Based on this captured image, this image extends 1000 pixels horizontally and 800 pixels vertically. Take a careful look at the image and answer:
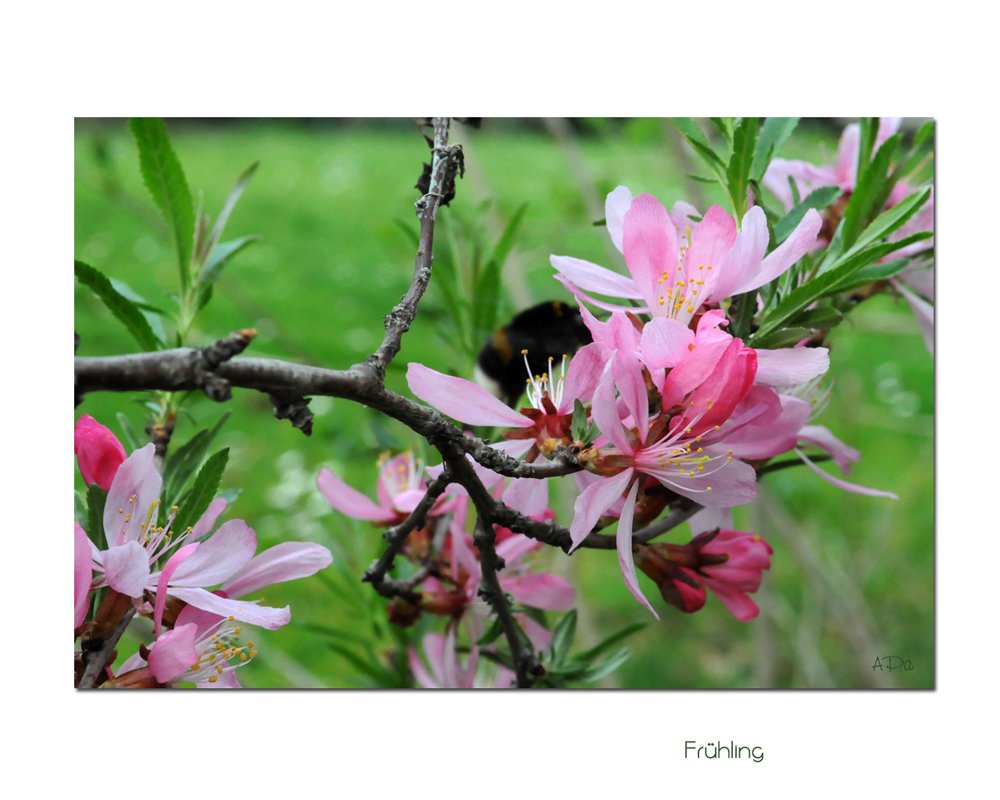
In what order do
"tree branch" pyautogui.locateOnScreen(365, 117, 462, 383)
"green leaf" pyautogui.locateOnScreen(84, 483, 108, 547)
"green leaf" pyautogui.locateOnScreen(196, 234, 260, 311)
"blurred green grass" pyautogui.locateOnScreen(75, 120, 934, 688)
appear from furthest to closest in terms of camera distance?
"blurred green grass" pyautogui.locateOnScreen(75, 120, 934, 688) → "green leaf" pyautogui.locateOnScreen(196, 234, 260, 311) → "green leaf" pyautogui.locateOnScreen(84, 483, 108, 547) → "tree branch" pyautogui.locateOnScreen(365, 117, 462, 383)

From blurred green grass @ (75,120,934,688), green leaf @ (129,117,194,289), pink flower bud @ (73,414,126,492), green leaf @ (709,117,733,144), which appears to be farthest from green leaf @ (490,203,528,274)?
pink flower bud @ (73,414,126,492)

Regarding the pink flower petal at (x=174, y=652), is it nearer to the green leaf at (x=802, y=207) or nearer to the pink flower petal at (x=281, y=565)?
the pink flower petal at (x=281, y=565)

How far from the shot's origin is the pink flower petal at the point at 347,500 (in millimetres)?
712

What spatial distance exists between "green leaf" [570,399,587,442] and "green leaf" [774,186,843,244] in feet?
0.79

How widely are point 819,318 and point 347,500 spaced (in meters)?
0.42

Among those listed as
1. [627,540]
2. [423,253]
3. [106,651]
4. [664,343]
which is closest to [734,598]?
[627,540]

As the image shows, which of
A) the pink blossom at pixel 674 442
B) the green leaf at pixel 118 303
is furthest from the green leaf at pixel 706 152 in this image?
the green leaf at pixel 118 303

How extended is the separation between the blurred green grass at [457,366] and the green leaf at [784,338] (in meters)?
0.38

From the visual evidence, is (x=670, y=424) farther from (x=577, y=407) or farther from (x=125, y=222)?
(x=125, y=222)

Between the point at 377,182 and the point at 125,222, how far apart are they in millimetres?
618

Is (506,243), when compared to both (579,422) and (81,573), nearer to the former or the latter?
(579,422)

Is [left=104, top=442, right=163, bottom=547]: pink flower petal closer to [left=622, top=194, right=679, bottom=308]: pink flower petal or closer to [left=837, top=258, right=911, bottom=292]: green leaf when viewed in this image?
[left=622, top=194, right=679, bottom=308]: pink flower petal

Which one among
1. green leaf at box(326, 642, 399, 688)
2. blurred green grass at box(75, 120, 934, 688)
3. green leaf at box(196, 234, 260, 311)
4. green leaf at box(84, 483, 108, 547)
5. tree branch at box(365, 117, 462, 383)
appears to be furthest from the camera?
blurred green grass at box(75, 120, 934, 688)

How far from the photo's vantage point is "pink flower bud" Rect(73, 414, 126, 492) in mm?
567
